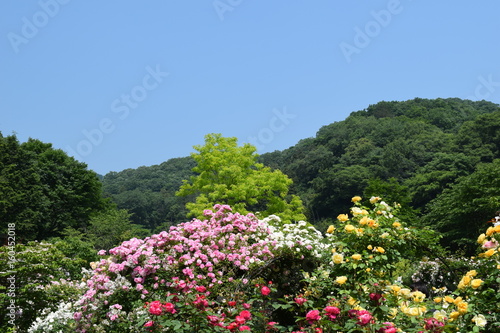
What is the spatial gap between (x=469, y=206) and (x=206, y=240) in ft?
68.5

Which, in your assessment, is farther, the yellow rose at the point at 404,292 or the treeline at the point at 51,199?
the treeline at the point at 51,199

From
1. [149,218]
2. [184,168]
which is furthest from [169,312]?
[184,168]

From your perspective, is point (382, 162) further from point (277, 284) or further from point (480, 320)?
point (480, 320)

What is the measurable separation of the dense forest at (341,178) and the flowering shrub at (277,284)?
12.0m

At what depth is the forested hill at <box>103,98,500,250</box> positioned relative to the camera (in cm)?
4091

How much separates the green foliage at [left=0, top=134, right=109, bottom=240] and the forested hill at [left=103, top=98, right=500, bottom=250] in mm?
18600

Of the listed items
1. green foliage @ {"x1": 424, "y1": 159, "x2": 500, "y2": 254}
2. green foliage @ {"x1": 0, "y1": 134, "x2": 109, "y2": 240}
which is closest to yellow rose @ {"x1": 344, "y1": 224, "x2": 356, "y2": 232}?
green foliage @ {"x1": 424, "y1": 159, "x2": 500, "y2": 254}

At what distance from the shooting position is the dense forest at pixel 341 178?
2530 centimetres

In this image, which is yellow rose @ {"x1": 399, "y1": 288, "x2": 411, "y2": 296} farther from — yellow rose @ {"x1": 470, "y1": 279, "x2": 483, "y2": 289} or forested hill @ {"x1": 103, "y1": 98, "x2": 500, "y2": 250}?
forested hill @ {"x1": 103, "y1": 98, "x2": 500, "y2": 250}

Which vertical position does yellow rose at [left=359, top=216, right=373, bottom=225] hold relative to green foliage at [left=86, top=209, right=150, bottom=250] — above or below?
below

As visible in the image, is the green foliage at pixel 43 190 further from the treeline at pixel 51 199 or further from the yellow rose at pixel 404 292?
the yellow rose at pixel 404 292

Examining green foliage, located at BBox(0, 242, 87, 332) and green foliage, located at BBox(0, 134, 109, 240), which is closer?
green foliage, located at BBox(0, 242, 87, 332)

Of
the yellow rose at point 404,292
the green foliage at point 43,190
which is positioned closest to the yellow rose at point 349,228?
the yellow rose at point 404,292

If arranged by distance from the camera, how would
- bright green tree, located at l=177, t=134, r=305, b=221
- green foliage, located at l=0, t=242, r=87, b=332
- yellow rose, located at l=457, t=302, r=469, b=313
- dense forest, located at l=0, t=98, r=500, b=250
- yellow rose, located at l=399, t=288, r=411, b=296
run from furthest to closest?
dense forest, located at l=0, t=98, r=500, b=250 → bright green tree, located at l=177, t=134, r=305, b=221 → green foliage, located at l=0, t=242, r=87, b=332 → yellow rose, located at l=399, t=288, r=411, b=296 → yellow rose, located at l=457, t=302, r=469, b=313
